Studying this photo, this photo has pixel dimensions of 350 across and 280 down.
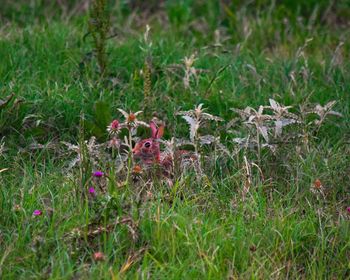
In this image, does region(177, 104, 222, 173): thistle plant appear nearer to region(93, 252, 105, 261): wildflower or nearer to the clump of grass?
the clump of grass

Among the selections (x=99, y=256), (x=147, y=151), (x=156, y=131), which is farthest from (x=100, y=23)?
(x=99, y=256)

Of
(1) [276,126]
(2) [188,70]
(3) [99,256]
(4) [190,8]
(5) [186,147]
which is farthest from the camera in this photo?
(4) [190,8]

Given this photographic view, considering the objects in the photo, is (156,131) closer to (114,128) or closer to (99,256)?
(114,128)

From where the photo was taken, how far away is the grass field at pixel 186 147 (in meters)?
3.27

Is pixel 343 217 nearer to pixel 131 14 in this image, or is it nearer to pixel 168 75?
pixel 168 75

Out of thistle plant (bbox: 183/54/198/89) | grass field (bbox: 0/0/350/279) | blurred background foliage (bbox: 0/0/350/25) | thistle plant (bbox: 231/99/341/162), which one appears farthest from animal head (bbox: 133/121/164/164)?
blurred background foliage (bbox: 0/0/350/25)

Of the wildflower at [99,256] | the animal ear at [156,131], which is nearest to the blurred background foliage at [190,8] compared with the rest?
the animal ear at [156,131]

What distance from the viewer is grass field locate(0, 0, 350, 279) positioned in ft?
10.7

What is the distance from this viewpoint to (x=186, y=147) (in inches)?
164

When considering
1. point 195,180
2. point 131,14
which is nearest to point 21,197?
point 195,180

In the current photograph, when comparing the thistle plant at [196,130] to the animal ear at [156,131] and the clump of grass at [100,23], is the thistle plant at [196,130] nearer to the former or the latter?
the animal ear at [156,131]

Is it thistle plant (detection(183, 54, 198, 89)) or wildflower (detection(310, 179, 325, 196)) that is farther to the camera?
thistle plant (detection(183, 54, 198, 89))

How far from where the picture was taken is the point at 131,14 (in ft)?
20.3

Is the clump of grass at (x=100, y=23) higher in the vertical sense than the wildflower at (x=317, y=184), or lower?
higher
